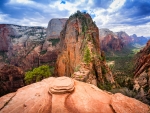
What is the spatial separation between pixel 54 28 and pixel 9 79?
8513 centimetres

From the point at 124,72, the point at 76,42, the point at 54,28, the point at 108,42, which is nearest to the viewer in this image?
the point at 76,42

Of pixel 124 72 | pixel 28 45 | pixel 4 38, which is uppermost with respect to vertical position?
pixel 4 38

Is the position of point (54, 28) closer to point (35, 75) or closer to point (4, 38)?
point (4, 38)

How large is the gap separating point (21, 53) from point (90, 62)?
299 feet

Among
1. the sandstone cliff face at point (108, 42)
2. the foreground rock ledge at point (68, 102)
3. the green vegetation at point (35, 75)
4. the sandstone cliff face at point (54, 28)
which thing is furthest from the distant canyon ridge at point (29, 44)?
the foreground rock ledge at point (68, 102)

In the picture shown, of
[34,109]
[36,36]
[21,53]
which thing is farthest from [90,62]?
[36,36]

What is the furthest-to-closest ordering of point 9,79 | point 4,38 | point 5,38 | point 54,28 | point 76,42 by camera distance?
point 5,38 → point 4,38 → point 54,28 → point 76,42 → point 9,79

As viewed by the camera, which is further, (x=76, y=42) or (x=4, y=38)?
A: (x=4, y=38)

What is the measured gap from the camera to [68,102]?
10.9 metres

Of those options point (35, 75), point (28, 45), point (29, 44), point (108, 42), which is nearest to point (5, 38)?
point (28, 45)

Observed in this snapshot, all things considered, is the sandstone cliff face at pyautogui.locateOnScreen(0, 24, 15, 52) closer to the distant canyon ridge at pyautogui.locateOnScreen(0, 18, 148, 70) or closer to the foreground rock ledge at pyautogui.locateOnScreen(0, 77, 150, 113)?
the distant canyon ridge at pyautogui.locateOnScreen(0, 18, 148, 70)

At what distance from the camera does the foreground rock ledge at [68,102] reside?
1024 cm

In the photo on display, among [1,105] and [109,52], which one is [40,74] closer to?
[1,105]

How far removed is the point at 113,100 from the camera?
11.6 m
